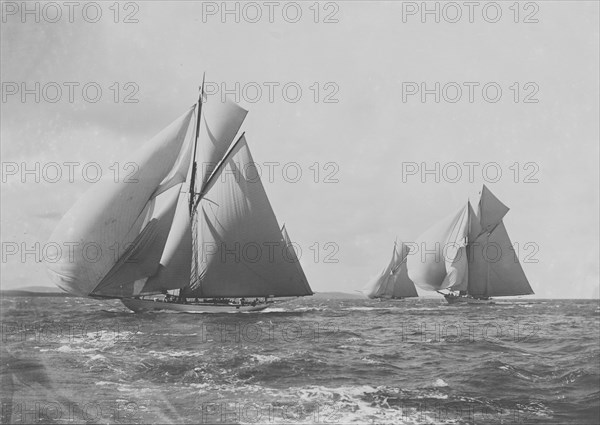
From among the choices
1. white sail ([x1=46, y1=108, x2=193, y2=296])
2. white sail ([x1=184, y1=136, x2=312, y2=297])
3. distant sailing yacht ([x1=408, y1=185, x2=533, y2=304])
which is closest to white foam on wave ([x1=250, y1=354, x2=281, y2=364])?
white sail ([x1=46, y1=108, x2=193, y2=296])

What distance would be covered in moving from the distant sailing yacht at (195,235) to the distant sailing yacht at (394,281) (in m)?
58.5

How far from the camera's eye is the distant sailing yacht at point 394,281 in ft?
336

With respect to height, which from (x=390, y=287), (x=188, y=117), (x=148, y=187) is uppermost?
(x=188, y=117)

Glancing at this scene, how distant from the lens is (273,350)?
69.6ft

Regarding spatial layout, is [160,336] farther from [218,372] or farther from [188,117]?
[188,117]

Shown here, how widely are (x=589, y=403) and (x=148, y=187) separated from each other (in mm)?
30670

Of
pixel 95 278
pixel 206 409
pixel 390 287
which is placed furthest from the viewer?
pixel 390 287

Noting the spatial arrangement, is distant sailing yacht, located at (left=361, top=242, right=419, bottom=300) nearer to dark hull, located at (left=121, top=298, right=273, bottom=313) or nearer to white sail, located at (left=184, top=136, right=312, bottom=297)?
white sail, located at (left=184, top=136, right=312, bottom=297)

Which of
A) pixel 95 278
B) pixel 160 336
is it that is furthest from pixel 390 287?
pixel 160 336

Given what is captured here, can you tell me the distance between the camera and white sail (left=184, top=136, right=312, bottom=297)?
42219 millimetres

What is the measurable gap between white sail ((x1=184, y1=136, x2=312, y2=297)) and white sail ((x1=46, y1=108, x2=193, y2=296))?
4.71 m

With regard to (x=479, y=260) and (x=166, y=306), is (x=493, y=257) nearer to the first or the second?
(x=479, y=260)

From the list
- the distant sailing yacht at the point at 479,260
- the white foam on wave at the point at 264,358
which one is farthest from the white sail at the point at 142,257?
the distant sailing yacht at the point at 479,260

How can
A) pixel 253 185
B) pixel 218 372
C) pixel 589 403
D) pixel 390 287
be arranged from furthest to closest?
pixel 390 287 → pixel 253 185 → pixel 218 372 → pixel 589 403
